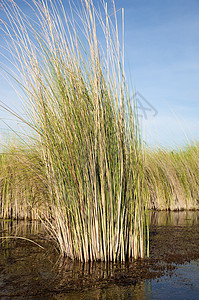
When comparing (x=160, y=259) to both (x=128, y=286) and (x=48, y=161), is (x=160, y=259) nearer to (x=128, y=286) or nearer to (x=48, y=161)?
(x=128, y=286)

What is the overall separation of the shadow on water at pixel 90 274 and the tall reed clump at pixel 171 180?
15.8 feet

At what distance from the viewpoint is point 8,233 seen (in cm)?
541

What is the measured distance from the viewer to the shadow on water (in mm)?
2682

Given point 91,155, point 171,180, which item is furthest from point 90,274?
point 171,180

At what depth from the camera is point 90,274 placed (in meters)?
3.07

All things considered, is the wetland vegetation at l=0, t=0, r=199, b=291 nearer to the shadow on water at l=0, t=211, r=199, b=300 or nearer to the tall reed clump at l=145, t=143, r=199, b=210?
the shadow on water at l=0, t=211, r=199, b=300

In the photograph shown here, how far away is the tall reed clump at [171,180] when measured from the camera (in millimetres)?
9195

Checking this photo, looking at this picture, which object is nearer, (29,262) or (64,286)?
(64,286)

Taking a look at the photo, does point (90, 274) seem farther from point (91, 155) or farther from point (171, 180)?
point (171, 180)

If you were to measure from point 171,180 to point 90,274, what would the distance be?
6.45 metres

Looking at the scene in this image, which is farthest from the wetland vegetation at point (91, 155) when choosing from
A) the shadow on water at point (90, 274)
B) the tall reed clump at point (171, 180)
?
the tall reed clump at point (171, 180)

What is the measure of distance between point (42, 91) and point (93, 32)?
0.85 metres

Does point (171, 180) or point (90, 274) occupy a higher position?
point (171, 180)

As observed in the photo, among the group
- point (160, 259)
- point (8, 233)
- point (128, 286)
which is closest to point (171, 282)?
point (128, 286)
